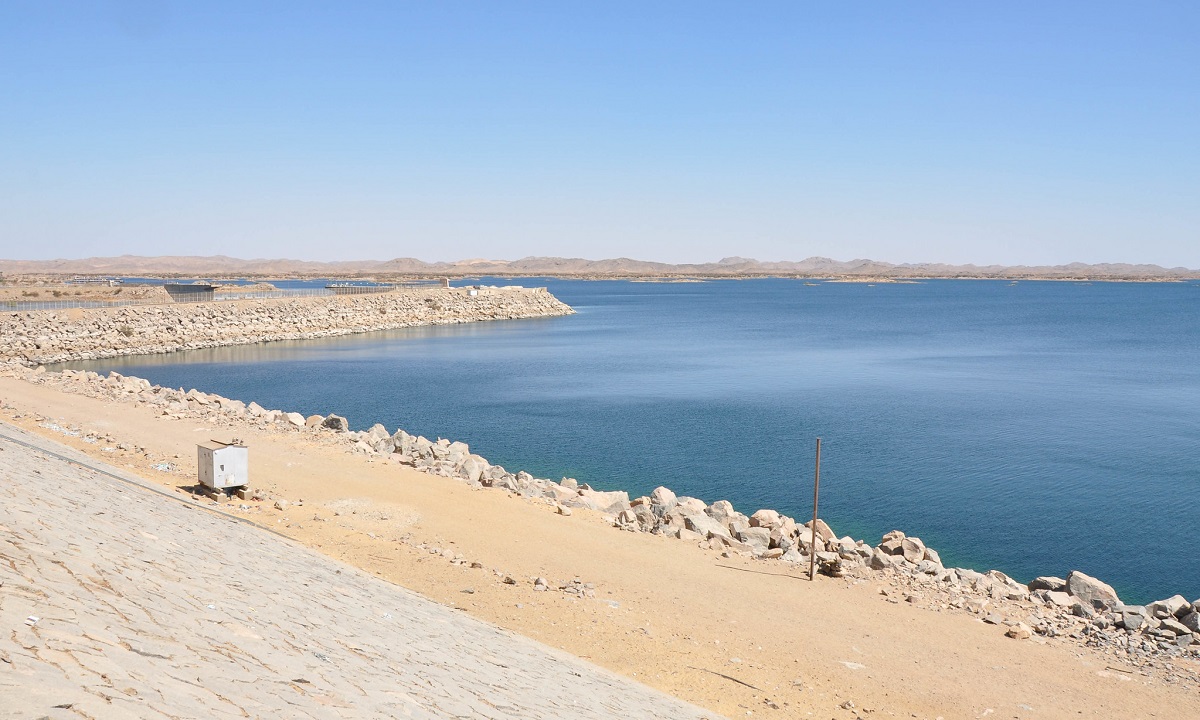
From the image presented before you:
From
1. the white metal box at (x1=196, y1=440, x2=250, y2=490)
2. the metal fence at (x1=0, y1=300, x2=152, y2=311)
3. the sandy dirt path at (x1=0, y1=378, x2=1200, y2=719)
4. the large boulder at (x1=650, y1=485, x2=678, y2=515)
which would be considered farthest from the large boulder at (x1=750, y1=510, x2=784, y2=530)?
the metal fence at (x1=0, y1=300, x2=152, y2=311)

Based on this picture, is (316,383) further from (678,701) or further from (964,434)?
(678,701)

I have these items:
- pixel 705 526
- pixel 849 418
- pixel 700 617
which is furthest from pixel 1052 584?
pixel 849 418

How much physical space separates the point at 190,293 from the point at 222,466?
65.8 metres

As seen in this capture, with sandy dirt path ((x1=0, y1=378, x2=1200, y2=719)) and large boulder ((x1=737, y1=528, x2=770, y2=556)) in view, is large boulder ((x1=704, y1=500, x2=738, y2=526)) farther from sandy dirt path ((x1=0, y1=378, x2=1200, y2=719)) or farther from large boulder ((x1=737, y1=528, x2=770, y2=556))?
sandy dirt path ((x1=0, y1=378, x2=1200, y2=719))

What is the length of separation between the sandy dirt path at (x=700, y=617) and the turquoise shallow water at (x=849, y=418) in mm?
6733

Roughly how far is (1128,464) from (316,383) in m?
36.4

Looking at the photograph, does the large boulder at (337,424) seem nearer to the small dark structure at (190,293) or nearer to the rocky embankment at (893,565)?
the rocky embankment at (893,565)

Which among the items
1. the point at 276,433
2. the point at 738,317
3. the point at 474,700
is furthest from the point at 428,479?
the point at 738,317

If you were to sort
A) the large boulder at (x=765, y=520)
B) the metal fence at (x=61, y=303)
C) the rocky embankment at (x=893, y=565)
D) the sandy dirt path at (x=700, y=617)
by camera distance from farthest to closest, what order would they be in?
the metal fence at (x=61, y=303) < the large boulder at (x=765, y=520) < the rocky embankment at (x=893, y=565) < the sandy dirt path at (x=700, y=617)

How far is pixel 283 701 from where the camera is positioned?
5.75m

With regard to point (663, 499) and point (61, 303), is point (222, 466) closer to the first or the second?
point (663, 499)

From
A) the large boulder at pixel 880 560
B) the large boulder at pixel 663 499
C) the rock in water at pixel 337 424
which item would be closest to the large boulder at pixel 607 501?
the large boulder at pixel 663 499

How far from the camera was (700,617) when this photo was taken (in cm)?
1288

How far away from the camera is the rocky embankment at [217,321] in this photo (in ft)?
175
